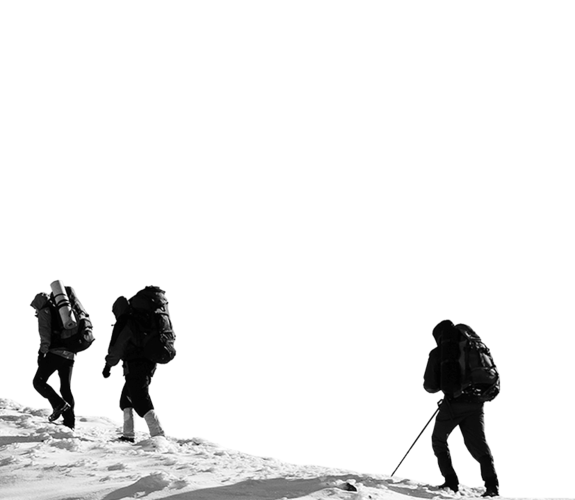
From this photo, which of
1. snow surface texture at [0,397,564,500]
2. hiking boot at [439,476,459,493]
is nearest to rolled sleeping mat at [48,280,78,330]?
snow surface texture at [0,397,564,500]

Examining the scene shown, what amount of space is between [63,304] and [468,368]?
24.8 feet

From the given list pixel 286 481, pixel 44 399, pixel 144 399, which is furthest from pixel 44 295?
pixel 286 481

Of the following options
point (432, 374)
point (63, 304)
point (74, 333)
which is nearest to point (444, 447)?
point (432, 374)

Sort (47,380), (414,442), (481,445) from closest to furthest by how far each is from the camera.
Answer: (481,445) → (414,442) → (47,380)

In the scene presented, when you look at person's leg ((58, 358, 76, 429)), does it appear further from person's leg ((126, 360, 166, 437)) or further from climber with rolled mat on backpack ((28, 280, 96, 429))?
person's leg ((126, 360, 166, 437))

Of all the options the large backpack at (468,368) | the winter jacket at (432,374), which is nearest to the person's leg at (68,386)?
the winter jacket at (432,374)

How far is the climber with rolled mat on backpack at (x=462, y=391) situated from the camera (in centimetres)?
1202

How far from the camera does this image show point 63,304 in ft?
50.4

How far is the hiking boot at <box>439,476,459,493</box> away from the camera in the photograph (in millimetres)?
12297

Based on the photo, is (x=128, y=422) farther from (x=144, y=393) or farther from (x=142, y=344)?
(x=142, y=344)

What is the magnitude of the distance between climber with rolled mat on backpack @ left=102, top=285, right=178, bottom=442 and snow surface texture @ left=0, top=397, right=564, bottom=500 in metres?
0.60

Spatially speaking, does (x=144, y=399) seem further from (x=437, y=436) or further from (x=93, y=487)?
(x=437, y=436)

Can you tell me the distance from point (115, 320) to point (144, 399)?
1.42 m

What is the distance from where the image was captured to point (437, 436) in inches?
487
